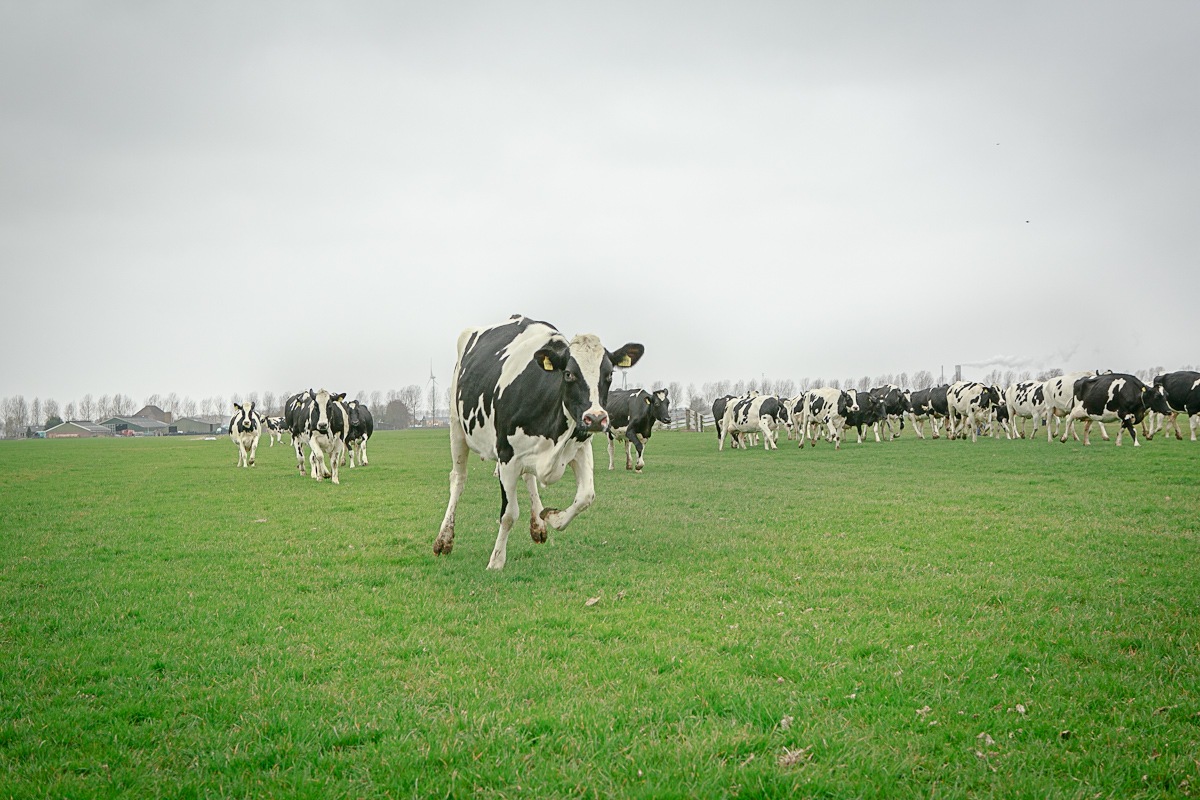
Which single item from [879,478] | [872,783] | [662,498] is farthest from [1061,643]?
[879,478]

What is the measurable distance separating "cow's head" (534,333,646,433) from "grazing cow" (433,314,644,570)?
11 millimetres

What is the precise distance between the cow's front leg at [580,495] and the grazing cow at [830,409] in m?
26.2

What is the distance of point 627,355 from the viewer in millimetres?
8961

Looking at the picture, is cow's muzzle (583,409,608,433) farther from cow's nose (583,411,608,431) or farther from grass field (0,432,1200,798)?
grass field (0,432,1200,798)

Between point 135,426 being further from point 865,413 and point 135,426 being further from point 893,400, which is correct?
point 865,413

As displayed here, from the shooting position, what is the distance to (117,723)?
432 cm

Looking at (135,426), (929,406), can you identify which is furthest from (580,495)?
(135,426)

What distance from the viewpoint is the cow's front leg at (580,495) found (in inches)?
321

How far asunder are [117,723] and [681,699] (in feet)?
11.1

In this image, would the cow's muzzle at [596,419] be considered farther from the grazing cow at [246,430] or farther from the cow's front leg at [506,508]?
the grazing cow at [246,430]

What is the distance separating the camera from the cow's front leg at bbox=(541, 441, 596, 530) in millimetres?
8164

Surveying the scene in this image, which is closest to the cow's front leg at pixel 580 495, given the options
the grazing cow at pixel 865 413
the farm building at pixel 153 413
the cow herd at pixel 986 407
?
the cow herd at pixel 986 407

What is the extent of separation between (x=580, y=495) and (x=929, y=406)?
35610mm

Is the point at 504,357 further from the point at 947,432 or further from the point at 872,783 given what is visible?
the point at 947,432
